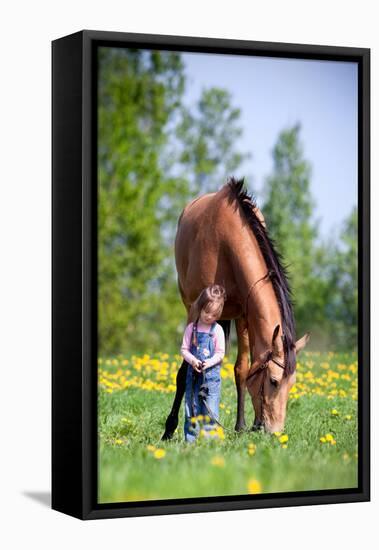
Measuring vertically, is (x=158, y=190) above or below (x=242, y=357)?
above

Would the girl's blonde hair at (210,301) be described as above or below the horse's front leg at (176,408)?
above

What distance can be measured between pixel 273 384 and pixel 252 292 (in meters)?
0.75

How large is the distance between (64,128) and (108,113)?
1.20 meters

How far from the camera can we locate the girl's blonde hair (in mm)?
10195

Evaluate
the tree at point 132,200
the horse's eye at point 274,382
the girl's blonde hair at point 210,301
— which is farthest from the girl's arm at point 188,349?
the tree at point 132,200

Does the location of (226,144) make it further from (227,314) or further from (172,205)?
(227,314)

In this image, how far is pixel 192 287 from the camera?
10648 millimetres

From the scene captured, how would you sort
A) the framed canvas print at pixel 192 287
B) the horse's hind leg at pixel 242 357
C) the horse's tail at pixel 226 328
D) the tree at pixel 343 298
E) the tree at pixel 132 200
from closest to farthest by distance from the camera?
the framed canvas print at pixel 192 287 < the horse's hind leg at pixel 242 357 < the horse's tail at pixel 226 328 < the tree at pixel 132 200 < the tree at pixel 343 298

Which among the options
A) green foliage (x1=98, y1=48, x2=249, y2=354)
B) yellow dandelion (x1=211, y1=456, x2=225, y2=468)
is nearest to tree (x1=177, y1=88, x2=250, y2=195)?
green foliage (x1=98, y1=48, x2=249, y2=354)

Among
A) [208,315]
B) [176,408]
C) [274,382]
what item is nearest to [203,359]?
[208,315]

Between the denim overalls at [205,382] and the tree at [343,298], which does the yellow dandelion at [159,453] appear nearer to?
the denim overalls at [205,382]

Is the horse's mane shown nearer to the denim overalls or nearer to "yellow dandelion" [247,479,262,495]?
the denim overalls

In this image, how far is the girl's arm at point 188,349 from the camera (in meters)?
10.0

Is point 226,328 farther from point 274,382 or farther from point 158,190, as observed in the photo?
point 158,190
